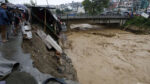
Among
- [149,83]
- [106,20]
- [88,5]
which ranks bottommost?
[149,83]

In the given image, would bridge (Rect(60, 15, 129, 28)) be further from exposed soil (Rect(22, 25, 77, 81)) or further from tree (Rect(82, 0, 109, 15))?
exposed soil (Rect(22, 25, 77, 81))

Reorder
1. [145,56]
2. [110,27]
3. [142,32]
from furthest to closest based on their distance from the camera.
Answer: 1. [110,27]
2. [142,32]
3. [145,56]

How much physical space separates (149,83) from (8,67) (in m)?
6.58

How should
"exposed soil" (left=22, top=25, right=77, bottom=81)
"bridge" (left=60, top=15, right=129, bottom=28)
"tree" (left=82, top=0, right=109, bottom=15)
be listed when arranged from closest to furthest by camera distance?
"exposed soil" (left=22, top=25, right=77, bottom=81) < "bridge" (left=60, top=15, right=129, bottom=28) < "tree" (left=82, top=0, right=109, bottom=15)

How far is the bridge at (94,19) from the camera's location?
66.7 ft

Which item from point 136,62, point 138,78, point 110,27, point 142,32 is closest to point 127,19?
point 110,27

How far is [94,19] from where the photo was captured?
21.4 metres

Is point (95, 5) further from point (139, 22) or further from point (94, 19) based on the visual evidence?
point (139, 22)

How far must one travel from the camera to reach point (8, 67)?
2.65 meters

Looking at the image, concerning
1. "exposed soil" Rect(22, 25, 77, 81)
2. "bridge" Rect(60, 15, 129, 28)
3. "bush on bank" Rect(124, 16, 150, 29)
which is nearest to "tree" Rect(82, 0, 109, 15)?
"bridge" Rect(60, 15, 129, 28)

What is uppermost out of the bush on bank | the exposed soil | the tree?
the tree

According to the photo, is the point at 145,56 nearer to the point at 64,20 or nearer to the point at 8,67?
the point at 8,67

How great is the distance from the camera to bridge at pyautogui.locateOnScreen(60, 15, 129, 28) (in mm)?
20328

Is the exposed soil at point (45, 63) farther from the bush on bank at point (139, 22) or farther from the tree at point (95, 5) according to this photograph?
the tree at point (95, 5)
